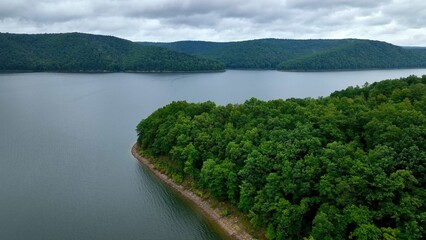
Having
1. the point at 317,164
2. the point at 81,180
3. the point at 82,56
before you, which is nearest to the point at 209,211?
the point at 317,164

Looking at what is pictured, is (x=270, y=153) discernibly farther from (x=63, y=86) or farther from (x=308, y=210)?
(x=63, y=86)

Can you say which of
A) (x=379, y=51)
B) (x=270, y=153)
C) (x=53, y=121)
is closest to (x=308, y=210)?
(x=270, y=153)

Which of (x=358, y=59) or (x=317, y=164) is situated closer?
(x=317, y=164)

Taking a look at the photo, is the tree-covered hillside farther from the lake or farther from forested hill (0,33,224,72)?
the lake

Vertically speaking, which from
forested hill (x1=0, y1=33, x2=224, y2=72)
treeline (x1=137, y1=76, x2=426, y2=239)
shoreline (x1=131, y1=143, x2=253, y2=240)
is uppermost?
forested hill (x1=0, y1=33, x2=224, y2=72)

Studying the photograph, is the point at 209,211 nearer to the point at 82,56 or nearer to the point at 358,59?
the point at 82,56

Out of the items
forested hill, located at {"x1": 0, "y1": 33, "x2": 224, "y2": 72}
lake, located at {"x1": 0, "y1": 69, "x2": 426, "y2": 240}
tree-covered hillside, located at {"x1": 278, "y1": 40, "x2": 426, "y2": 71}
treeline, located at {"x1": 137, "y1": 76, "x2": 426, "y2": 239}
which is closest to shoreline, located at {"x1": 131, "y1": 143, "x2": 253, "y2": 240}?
lake, located at {"x1": 0, "y1": 69, "x2": 426, "y2": 240}
